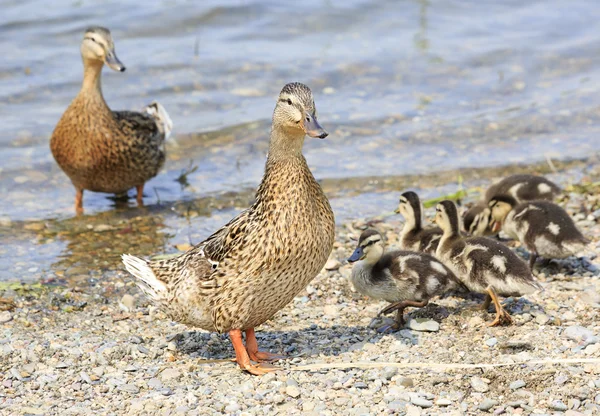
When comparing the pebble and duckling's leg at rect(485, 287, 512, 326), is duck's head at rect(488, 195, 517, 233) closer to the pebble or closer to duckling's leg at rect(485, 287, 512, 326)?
duckling's leg at rect(485, 287, 512, 326)

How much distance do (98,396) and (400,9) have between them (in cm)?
986

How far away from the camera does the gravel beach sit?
153 inches

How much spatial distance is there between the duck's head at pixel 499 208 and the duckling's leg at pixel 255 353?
2.36 meters

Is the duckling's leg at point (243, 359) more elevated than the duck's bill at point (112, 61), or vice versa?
the duck's bill at point (112, 61)

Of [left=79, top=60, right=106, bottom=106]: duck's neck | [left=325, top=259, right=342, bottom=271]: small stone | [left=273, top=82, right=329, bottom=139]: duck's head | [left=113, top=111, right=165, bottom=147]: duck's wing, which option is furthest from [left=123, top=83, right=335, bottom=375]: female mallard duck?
[left=79, top=60, right=106, bottom=106]: duck's neck

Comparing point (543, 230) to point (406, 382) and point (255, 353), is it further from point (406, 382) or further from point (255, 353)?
point (255, 353)

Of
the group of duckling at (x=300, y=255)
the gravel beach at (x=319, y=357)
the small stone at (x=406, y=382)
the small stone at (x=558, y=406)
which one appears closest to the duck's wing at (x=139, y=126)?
the gravel beach at (x=319, y=357)

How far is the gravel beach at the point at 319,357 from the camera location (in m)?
3.89

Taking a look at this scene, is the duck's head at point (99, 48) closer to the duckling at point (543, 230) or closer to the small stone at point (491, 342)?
the duckling at point (543, 230)

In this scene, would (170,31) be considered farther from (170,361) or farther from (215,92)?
(170,361)

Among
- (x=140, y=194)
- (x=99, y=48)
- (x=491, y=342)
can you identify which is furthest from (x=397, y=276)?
(x=99, y=48)

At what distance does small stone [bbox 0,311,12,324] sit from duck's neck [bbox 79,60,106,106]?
9.11 ft

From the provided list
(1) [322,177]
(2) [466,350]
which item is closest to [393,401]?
(2) [466,350]

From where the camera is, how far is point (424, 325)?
4.77 meters
